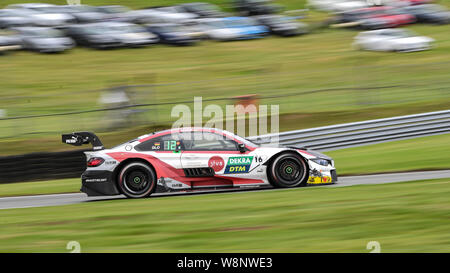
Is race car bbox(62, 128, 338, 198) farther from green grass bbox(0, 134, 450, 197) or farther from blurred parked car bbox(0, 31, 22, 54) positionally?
blurred parked car bbox(0, 31, 22, 54)

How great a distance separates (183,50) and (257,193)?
19.6 meters

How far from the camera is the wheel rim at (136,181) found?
10094 mm

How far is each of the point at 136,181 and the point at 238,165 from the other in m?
1.69

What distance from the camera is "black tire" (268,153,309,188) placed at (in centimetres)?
1013

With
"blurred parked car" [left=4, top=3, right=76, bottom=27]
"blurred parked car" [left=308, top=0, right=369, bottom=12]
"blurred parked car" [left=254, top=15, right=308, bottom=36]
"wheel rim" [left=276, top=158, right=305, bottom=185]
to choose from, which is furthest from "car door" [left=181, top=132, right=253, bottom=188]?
"blurred parked car" [left=308, top=0, right=369, bottom=12]

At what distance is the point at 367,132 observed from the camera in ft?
51.0

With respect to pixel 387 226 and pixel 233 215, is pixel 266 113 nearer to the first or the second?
pixel 233 215

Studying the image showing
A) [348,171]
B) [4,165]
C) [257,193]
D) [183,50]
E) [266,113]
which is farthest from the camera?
[183,50]

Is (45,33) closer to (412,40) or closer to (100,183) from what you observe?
(412,40)

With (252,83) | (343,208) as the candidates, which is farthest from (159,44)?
(343,208)

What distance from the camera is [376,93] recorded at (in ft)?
54.7

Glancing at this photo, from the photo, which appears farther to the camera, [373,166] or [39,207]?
[373,166]

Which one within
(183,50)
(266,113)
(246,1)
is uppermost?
(246,1)

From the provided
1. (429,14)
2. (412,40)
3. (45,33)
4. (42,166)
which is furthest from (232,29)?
(42,166)
